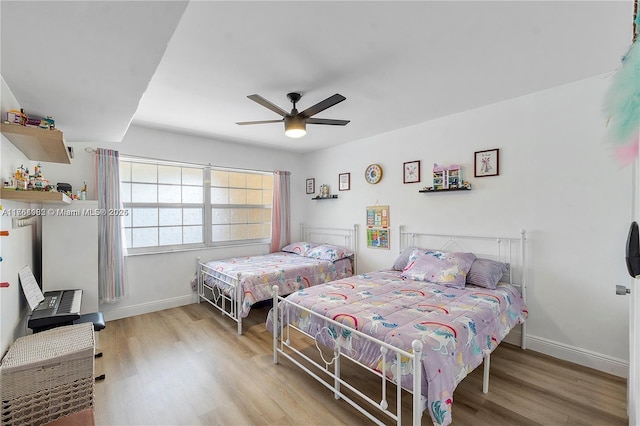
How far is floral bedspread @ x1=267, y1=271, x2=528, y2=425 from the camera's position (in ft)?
5.13

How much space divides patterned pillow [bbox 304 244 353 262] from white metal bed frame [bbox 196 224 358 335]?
0.77ft

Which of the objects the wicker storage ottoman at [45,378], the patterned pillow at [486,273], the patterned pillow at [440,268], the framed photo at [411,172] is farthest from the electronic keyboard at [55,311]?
the framed photo at [411,172]

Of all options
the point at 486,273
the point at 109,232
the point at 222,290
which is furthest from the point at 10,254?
the point at 486,273

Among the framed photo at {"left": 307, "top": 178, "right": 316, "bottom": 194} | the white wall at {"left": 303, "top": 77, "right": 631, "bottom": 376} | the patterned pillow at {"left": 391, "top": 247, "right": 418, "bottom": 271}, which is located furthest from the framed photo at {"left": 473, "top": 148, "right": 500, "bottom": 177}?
the framed photo at {"left": 307, "top": 178, "right": 316, "bottom": 194}

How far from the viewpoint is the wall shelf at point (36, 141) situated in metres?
1.63

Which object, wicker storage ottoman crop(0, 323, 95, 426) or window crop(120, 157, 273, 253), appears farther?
window crop(120, 157, 273, 253)

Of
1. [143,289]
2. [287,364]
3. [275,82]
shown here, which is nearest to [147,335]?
[143,289]

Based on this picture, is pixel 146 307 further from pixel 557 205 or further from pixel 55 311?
pixel 557 205

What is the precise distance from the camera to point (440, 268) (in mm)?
2869

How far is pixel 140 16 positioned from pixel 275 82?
4.64ft

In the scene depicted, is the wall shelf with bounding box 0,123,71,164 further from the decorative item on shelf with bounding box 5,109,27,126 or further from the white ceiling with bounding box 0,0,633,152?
the white ceiling with bounding box 0,0,633,152

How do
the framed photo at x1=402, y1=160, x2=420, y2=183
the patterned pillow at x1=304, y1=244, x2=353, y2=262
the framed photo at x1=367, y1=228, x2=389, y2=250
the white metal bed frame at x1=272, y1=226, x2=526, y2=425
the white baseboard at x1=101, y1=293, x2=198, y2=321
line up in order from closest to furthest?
the white metal bed frame at x1=272, y1=226, x2=526, y2=425
the white baseboard at x1=101, y1=293, x2=198, y2=321
the framed photo at x1=402, y1=160, x2=420, y2=183
the framed photo at x1=367, y1=228, x2=389, y2=250
the patterned pillow at x1=304, y1=244, x2=353, y2=262

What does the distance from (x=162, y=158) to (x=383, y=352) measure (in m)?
3.72

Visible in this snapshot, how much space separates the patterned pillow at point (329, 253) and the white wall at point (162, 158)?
49.6 inches
